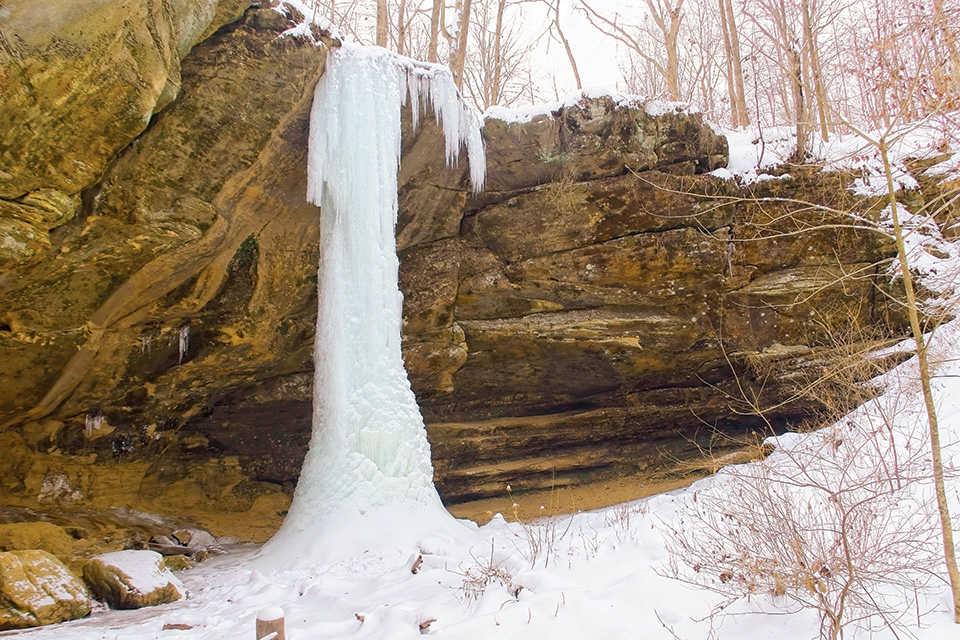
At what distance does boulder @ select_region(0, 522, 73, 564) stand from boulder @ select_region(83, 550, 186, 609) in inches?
40.1

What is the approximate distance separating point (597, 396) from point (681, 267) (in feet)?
9.80

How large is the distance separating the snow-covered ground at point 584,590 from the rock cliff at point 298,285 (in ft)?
11.8

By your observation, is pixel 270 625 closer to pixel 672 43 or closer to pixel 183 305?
pixel 183 305

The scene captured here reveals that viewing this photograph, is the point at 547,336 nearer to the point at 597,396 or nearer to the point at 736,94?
the point at 597,396

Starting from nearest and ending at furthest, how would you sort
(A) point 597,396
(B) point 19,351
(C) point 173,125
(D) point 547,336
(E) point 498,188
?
(C) point 173,125 < (B) point 19,351 < (E) point 498,188 < (D) point 547,336 < (A) point 597,396

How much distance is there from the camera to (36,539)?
6.66 meters

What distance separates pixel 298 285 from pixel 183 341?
1839mm

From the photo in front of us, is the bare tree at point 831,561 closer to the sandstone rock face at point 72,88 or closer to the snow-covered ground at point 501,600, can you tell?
the snow-covered ground at point 501,600

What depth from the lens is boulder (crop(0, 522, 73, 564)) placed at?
21.2 ft

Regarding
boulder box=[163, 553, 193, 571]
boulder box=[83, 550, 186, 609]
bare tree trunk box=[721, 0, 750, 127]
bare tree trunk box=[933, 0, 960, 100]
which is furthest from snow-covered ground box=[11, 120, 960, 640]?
bare tree trunk box=[721, 0, 750, 127]

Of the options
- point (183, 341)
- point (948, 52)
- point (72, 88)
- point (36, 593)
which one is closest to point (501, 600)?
point (36, 593)

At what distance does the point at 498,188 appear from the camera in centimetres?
970

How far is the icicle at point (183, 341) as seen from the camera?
8969 millimetres

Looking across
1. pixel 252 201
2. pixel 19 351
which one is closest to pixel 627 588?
pixel 252 201
